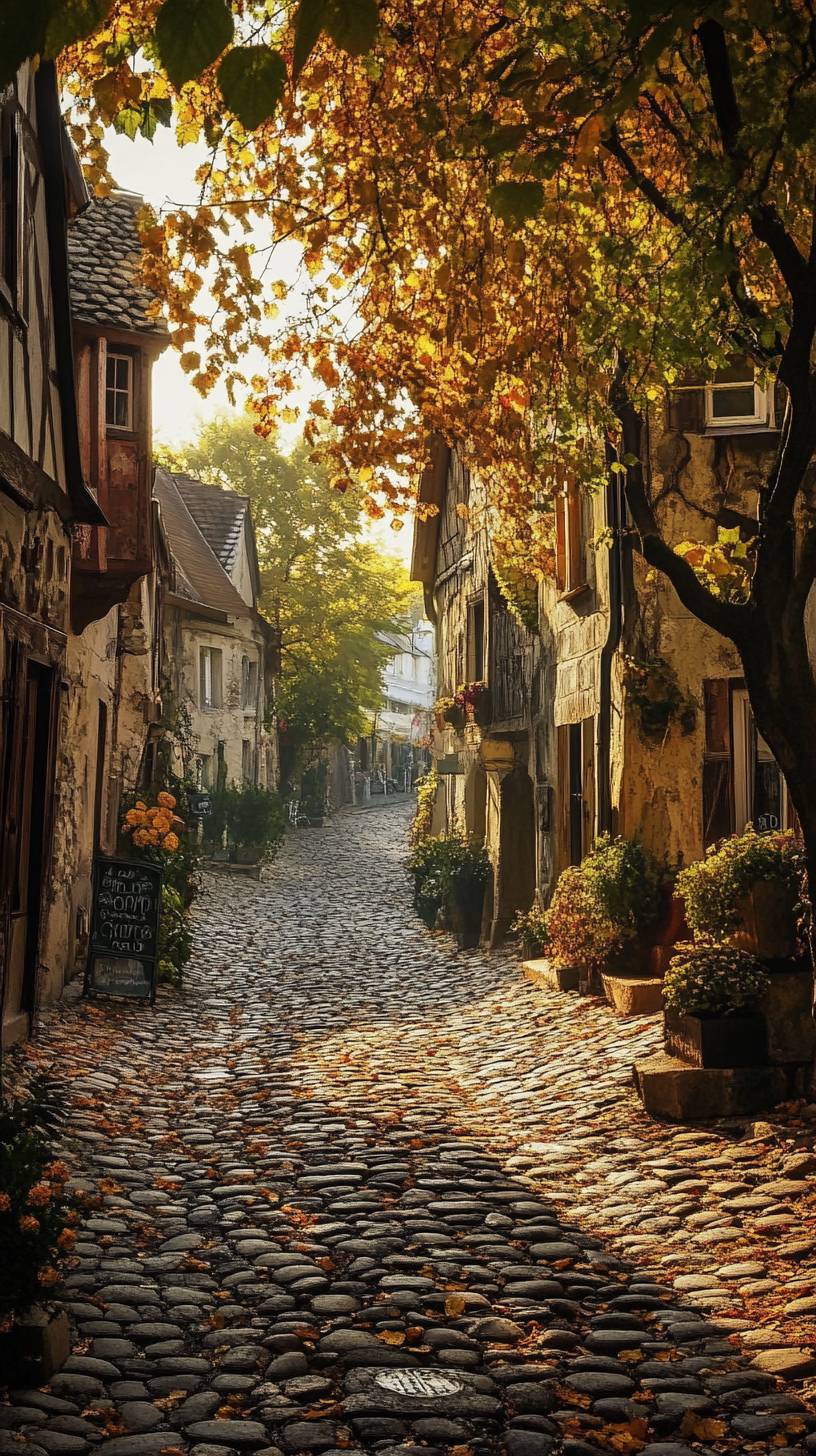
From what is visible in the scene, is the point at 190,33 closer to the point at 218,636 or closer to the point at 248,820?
the point at 248,820

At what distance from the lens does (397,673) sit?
256ft

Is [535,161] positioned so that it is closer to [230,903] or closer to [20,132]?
[20,132]

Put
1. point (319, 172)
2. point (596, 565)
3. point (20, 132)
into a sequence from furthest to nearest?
point (596, 565) → point (20, 132) → point (319, 172)

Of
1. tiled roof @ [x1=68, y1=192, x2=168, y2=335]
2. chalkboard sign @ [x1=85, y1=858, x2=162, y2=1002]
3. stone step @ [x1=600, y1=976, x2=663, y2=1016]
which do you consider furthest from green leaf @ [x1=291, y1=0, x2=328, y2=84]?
tiled roof @ [x1=68, y1=192, x2=168, y2=335]

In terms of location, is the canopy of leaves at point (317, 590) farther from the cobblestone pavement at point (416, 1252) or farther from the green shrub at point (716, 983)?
the green shrub at point (716, 983)

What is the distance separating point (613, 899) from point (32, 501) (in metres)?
5.73

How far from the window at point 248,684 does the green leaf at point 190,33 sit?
32941mm

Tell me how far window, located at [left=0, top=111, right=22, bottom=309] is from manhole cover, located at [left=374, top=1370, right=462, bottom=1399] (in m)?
6.16

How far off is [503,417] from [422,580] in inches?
753

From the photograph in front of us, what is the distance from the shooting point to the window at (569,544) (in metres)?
14.7

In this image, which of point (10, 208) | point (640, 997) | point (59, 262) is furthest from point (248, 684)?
point (10, 208)

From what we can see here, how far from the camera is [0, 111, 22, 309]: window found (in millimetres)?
8398

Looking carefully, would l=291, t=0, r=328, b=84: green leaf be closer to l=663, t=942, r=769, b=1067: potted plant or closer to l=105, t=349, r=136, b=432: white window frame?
l=663, t=942, r=769, b=1067: potted plant

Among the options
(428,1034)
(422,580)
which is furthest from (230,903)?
(428,1034)
